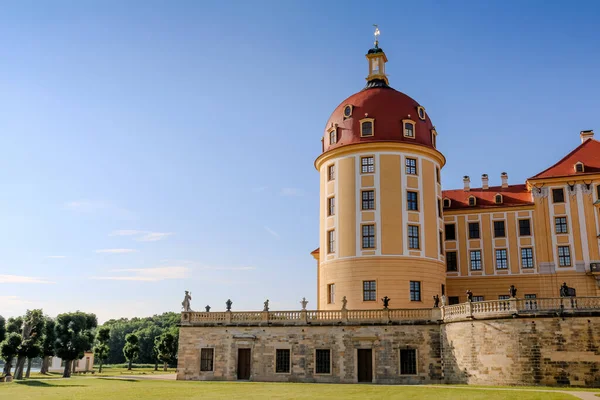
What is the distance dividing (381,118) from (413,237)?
913cm

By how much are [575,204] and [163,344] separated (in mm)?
50990

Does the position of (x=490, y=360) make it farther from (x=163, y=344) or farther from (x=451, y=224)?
(x=163, y=344)

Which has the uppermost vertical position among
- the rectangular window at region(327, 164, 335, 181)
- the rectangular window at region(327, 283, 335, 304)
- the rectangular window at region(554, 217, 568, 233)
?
the rectangular window at region(327, 164, 335, 181)

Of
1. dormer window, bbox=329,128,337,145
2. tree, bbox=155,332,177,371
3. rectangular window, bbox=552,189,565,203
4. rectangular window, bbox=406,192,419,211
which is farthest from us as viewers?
tree, bbox=155,332,177,371

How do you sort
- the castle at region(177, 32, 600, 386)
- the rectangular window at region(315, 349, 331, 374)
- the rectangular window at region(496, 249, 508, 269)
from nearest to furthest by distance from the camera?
the castle at region(177, 32, 600, 386) < the rectangular window at region(315, 349, 331, 374) < the rectangular window at region(496, 249, 508, 269)

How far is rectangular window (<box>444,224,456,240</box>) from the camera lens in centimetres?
4650

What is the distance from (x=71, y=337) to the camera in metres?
52.3

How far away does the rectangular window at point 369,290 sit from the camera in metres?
38.2

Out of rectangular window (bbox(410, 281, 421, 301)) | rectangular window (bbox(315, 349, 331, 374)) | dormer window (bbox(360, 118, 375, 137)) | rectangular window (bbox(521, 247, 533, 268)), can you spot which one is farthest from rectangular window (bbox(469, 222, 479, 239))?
rectangular window (bbox(315, 349, 331, 374))

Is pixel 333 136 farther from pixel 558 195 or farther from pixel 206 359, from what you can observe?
pixel 206 359

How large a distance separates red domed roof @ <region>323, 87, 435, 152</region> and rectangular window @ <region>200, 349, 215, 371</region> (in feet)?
56.8

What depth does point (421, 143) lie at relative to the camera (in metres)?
41.5

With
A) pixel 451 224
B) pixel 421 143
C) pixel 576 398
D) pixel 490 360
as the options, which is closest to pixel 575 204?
pixel 451 224

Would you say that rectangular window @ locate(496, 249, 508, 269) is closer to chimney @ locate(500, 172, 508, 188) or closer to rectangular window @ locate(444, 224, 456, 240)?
rectangular window @ locate(444, 224, 456, 240)
